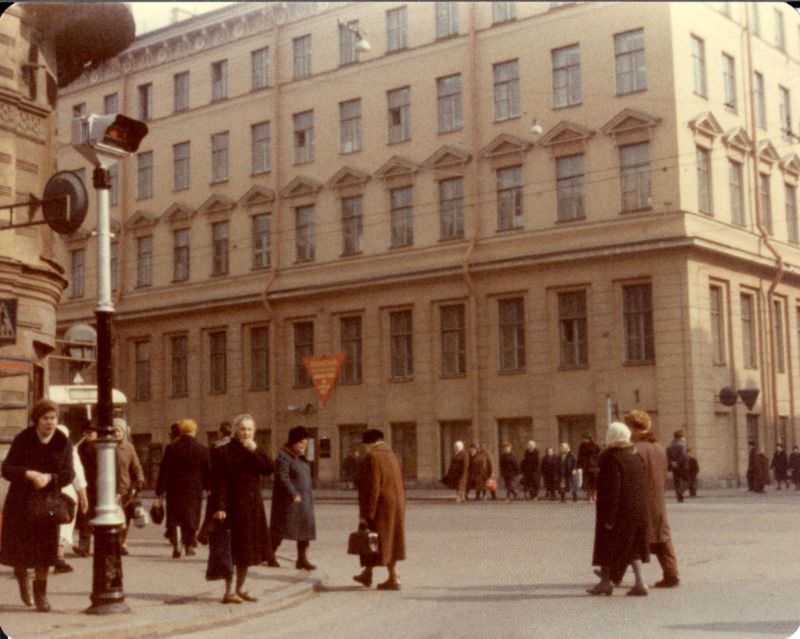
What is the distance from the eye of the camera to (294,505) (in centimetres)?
1143

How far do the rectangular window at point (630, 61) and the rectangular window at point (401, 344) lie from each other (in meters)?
17.2

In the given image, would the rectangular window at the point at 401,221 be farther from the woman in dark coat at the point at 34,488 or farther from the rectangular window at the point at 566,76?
the woman in dark coat at the point at 34,488

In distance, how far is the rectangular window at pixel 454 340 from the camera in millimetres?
25536

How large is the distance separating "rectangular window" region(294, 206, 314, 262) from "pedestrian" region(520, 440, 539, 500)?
372 inches

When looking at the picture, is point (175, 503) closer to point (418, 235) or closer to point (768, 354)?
point (768, 354)

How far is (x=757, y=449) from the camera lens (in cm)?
710

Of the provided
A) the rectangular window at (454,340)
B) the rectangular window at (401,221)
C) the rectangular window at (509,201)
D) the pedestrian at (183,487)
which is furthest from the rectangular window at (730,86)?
the rectangular window at (454,340)

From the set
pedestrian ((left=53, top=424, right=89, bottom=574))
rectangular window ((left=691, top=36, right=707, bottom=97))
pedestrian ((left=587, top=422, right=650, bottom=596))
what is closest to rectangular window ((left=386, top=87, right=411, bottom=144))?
pedestrian ((left=587, top=422, right=650, bottom=596))

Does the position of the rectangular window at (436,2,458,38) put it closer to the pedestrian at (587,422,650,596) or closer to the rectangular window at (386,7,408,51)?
the rectangular window at (386,7,408,51)

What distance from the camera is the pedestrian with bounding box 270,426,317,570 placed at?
1116 centimetres

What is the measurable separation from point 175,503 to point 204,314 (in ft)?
8.03

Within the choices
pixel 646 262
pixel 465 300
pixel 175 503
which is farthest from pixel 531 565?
pixel 465 300

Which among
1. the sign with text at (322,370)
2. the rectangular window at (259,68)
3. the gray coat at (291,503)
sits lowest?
the gray coat at (291,503)

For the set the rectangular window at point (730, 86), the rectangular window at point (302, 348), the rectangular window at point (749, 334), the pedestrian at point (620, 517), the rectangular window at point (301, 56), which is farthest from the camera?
the rectangular window at point (302, 348)
